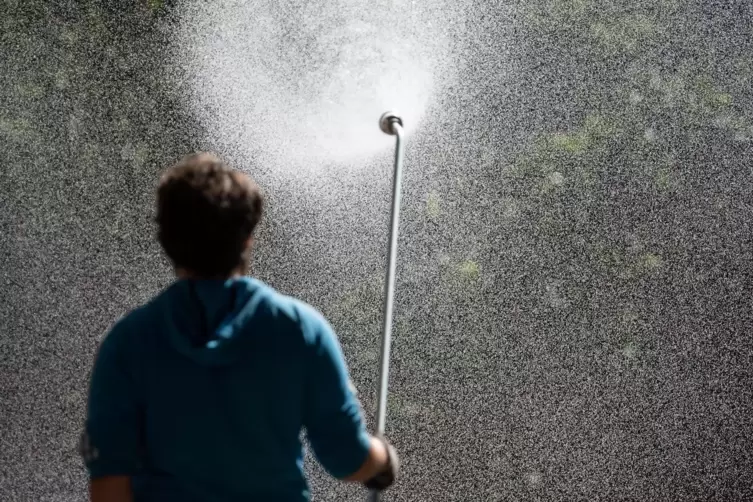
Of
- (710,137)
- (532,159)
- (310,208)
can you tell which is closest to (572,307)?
(532,159)

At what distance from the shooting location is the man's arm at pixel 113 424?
0.85m

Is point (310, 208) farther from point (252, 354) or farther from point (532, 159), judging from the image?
point (252, 354)

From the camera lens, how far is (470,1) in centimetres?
269

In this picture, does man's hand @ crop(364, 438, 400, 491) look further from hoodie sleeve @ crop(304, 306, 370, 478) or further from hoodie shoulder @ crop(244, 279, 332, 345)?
hoodie shoulder @ crop(244, 279, 332, 345)

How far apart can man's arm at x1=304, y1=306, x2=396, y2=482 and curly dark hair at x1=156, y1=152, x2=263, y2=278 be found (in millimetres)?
113

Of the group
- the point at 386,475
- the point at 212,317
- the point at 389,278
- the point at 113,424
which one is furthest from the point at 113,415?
the point at 389,278

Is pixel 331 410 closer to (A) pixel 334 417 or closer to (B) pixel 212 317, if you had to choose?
(A) pixel 334 417

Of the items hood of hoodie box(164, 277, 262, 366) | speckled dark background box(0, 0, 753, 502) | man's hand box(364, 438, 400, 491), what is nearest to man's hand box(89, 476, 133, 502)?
hood of hoodie box(164, 277, 262, 366)

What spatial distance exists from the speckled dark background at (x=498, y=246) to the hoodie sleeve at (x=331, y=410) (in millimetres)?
1616

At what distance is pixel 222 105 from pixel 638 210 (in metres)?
1.29

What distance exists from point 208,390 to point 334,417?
0.14 meters

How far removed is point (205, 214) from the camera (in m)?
0.85

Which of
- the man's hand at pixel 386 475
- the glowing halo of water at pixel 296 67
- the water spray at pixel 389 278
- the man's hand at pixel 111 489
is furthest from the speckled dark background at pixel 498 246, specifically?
the man's hand at pixel 111 489

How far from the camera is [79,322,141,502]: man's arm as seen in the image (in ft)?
2.79
